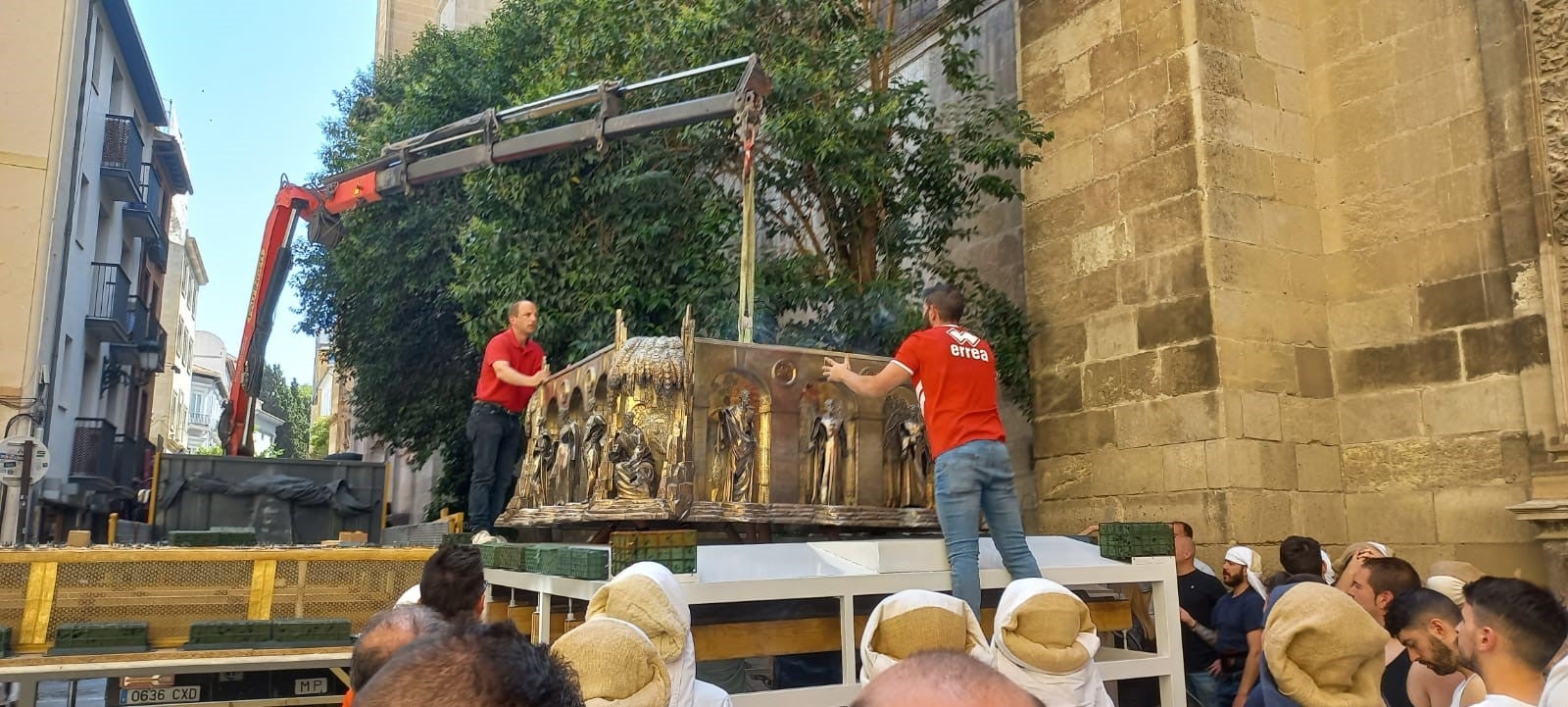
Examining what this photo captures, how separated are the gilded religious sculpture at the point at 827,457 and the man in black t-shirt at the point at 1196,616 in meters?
1.82

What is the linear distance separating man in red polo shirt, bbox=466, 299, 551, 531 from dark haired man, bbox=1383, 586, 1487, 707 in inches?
204

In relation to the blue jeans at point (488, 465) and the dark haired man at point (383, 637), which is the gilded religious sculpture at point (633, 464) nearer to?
the blue jeans at point (488, 465)

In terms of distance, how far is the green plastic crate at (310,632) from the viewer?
6.02 m

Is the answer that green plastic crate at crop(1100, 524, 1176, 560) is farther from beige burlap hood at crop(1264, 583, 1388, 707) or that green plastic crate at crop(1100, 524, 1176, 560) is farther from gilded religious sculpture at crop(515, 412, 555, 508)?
gilded religious sculpture at crop(515, 412, 555, 508)

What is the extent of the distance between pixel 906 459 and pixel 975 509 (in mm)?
1670

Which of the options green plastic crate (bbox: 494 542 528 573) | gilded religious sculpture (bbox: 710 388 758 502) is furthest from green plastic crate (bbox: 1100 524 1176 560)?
green plastic crate (bbox: 494 542 528 573)

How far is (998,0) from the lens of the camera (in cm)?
1103

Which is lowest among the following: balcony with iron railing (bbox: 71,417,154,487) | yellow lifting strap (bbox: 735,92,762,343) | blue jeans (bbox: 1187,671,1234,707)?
blue jeans (bbox: 1187,671,1234,707)

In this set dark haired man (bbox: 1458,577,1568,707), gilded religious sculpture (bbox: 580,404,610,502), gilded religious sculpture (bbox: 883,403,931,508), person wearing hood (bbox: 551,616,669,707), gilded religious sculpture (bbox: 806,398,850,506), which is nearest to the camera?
person wearing hood (bbox: 551,616,669,707)

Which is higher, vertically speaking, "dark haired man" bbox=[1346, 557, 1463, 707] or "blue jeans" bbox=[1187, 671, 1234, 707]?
"dark haired man" bbox=[1346, 557, 1463, 707]

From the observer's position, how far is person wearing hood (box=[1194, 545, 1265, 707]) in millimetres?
5754

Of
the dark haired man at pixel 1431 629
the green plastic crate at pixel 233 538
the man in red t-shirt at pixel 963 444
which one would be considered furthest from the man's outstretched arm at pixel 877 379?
the green plastic crate at pixel 233 538

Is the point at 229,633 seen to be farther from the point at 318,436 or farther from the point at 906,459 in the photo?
the point at 318,436

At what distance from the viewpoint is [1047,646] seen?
3.97 m
